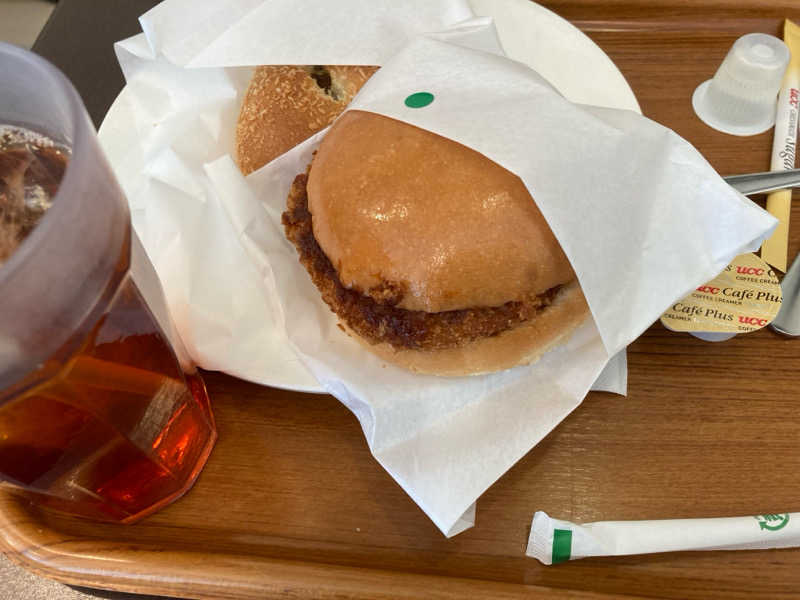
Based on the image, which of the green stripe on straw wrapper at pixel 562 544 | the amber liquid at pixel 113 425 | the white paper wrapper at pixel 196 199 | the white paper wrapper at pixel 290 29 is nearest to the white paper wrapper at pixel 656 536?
the green stripe on straw wrapper at pixel 562 544

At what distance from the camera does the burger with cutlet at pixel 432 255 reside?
0.75 m

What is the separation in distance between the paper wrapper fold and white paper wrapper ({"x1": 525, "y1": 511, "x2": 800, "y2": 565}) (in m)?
0.09

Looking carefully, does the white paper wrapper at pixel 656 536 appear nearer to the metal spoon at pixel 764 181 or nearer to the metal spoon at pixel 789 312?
the metal spoon at pixel 789 312

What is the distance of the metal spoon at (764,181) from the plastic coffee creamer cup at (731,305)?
0.47 ft

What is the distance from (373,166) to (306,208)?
143 mm

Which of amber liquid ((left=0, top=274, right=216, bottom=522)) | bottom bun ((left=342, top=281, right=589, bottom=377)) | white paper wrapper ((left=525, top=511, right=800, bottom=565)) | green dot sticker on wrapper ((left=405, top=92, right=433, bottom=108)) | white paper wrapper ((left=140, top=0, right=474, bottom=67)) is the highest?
white paper wrapper ((left=140, top=0, right=474, bottom=67))

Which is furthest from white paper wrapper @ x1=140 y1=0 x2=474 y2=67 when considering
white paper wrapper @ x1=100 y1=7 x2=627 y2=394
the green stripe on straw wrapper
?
the green stripe on straw wrapper

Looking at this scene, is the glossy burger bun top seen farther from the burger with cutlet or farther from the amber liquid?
the amber liquid

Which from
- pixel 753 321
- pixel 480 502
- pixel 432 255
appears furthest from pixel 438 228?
pixel 753 321

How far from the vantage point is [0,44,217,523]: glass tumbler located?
0.49 m

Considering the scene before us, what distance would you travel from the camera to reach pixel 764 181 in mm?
999

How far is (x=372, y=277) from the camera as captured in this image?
0.78m

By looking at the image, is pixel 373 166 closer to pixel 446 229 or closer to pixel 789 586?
pixel 446 229

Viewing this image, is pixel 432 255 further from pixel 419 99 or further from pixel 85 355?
pixel 85 355
